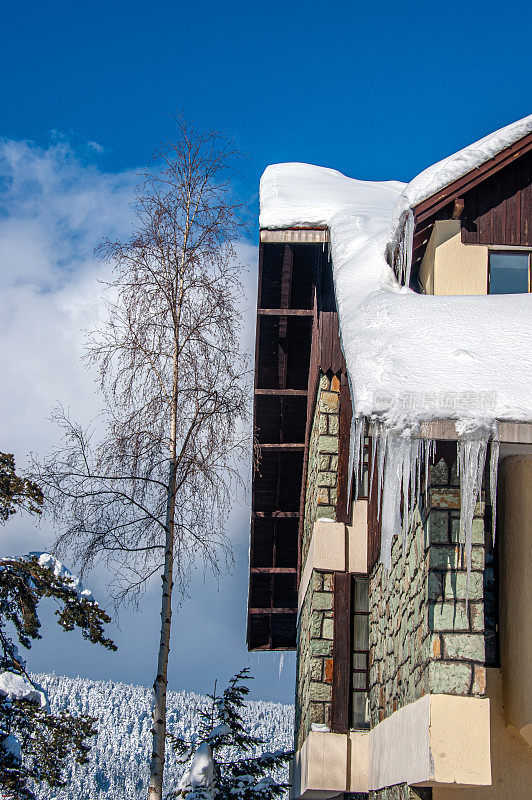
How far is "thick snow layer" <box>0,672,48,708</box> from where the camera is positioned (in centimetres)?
1113

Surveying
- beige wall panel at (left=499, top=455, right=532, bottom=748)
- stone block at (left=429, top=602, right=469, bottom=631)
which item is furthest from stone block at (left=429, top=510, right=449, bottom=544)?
beige wall panel at (left=499, top=455, right=532, bottom=748)

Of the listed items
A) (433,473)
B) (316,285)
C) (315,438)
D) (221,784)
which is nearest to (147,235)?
(316,285)

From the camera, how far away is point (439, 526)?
5.68 metres

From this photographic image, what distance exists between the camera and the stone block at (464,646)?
213 inches

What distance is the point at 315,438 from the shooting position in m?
10.7

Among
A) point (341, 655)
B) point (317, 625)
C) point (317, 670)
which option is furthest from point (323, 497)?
point (317, 670)

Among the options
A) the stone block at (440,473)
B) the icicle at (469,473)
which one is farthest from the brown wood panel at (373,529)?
the icicle at (469,473)

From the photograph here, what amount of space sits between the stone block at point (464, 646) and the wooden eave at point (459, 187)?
13.5ft

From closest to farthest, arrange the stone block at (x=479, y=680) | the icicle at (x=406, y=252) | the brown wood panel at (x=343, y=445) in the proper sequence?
the stone block at (x=479, y=680)
the icicle at (x=406, y=252)
the brown wood panel at (x=343, y=445)

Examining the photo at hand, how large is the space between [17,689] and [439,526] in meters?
7.70

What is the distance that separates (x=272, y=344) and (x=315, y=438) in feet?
6.29

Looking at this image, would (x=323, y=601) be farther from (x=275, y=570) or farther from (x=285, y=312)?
(x=275, y=570)

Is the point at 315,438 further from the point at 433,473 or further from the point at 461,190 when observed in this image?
the point at 433,473

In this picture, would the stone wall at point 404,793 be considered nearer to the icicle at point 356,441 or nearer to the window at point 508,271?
the icicle at point 356,441
